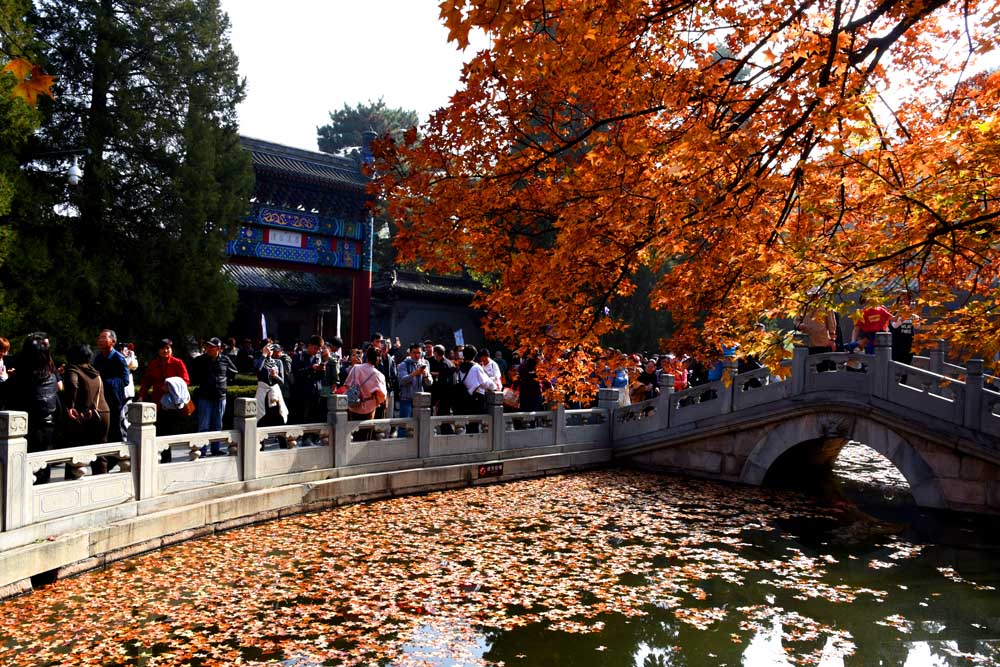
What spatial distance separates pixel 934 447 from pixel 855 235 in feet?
23.8

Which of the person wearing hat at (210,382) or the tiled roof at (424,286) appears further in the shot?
the tiled roof at (424,286)

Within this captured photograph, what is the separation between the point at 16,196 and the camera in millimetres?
14922

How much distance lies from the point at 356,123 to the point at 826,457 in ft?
115

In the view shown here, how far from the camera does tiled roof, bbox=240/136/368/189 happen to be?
22.9m

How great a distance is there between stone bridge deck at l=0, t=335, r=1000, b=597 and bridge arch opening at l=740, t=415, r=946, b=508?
0.08ft

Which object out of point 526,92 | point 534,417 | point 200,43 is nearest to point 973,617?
point 526,92

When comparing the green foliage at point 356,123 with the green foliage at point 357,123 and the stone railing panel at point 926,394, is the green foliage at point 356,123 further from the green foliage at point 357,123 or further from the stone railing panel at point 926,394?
the stone railing panel at point 926,394

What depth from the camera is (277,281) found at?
30625 millimetres

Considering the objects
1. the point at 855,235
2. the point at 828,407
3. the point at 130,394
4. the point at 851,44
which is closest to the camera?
the point at 851,44

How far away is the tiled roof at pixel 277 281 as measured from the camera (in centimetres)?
2933

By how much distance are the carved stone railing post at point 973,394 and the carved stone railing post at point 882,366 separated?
1.18 metres

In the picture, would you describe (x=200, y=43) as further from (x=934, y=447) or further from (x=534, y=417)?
(x=934, y=447)

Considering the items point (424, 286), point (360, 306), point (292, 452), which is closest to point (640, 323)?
point (424, 286)

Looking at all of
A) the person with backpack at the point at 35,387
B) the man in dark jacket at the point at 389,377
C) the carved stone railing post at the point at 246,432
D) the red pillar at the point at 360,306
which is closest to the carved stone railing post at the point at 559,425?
the man in dark jacket at the point at 389,377
